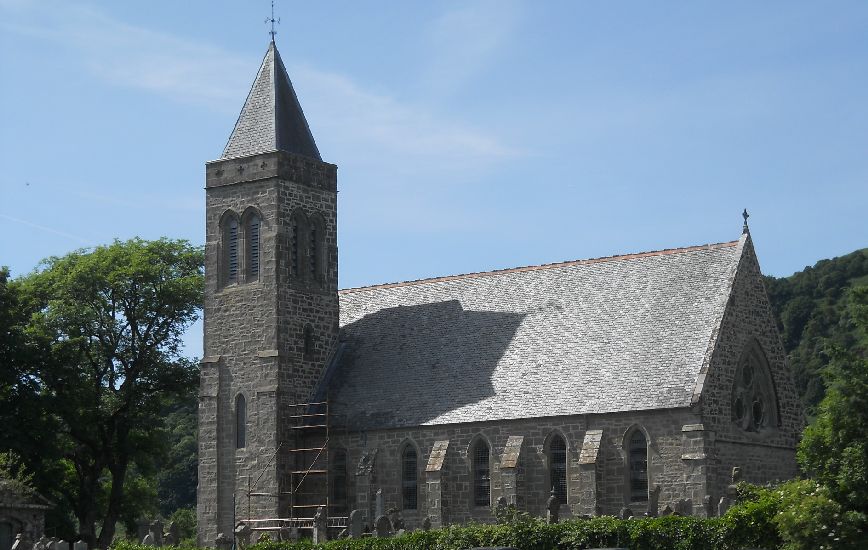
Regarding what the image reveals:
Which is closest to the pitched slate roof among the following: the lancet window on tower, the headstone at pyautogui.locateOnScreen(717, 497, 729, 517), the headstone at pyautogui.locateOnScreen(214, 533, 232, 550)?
the lancet window on tower

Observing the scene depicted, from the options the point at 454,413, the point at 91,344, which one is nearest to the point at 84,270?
the point at 91,344

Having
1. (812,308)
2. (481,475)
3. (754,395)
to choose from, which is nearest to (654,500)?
(754,395)

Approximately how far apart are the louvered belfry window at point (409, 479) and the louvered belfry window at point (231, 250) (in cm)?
966

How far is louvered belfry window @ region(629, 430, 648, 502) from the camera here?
4441 cm

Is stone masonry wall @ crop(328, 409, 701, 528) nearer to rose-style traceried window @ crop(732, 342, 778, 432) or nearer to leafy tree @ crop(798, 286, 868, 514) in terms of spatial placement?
rose-style traceried window @ crop(732, 342, 778, 432)

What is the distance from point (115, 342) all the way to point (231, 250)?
9.58m

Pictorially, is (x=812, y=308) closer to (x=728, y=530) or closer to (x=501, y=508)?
(x=501, y=508)

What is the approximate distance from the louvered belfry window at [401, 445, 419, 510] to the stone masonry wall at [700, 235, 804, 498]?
10.8 meters

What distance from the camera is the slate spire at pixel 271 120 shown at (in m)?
53.3

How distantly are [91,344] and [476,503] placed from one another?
66.1 feet

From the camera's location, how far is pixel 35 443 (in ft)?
173

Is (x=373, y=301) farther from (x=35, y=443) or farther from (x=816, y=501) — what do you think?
(x=816, y=501)

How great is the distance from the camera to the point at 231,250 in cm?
5331

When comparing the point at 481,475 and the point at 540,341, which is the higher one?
the point at 540,341
